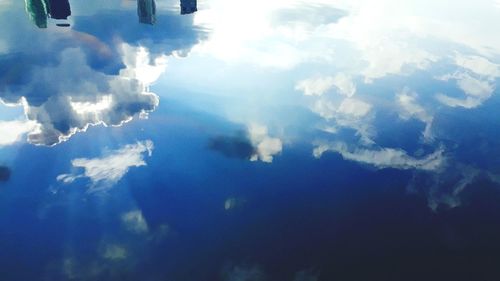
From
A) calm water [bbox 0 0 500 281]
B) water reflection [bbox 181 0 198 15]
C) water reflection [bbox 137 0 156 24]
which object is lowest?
calm water [bbox 0 0 500 281]

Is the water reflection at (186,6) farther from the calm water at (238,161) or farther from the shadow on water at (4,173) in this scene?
the shadow on water at (4,173)

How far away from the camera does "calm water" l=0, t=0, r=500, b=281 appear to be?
3484 centimetres

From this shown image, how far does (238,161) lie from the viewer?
48188 millimetres

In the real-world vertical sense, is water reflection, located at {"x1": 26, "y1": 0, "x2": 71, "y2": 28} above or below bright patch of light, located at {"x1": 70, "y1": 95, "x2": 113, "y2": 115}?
above

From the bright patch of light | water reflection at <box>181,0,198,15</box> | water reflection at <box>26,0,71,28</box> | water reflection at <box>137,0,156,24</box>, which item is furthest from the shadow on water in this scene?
water reflection at <box>181,0,198,15</box>

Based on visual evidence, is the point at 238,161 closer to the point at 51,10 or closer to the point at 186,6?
the point at 186,6

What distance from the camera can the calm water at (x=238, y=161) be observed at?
34844 mm

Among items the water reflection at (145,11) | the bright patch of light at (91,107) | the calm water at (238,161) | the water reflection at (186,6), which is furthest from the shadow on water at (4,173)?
the water reflection at (186,6)

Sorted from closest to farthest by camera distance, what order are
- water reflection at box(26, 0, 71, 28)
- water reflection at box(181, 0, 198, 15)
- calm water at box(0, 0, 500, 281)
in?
calm water at box(0, 0, 500, 281)
water reflection at box(26, 0, 71, 28)
water reflection at box(181, 0, 198, 15)

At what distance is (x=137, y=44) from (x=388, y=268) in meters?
72.7

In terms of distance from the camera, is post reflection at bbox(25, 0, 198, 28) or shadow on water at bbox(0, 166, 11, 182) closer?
shadow on water at bbox(0, 166, 11, 182)

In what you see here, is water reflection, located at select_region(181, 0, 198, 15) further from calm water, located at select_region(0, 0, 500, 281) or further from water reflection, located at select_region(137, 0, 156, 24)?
water reflection, located at select_region(137, 0, 156, 24)

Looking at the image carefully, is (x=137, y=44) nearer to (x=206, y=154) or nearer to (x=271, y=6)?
(x=206, y=154)

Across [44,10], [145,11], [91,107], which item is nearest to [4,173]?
[91,107]
